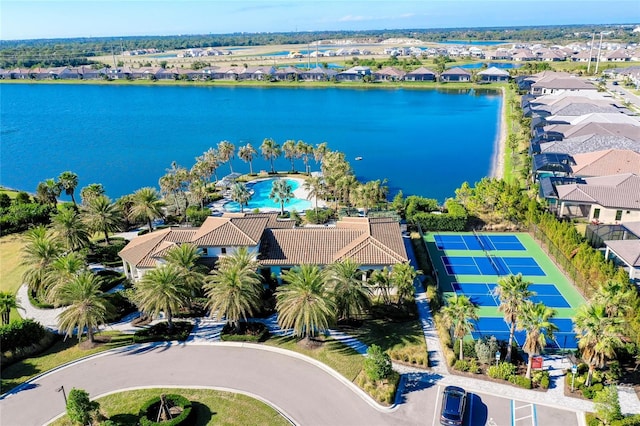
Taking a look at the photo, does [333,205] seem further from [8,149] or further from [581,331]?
[8,149]

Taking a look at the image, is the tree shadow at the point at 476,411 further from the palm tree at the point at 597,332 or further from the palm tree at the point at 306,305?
the palm tree at the point at 306,305

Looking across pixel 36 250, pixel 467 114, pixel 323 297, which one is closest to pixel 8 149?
pixel 36 250

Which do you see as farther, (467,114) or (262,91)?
(262,91)

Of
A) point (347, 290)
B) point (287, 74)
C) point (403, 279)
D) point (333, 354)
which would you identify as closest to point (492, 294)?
point (403, 279)

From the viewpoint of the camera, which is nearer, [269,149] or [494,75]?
[269,149]

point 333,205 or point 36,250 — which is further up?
point 36,250

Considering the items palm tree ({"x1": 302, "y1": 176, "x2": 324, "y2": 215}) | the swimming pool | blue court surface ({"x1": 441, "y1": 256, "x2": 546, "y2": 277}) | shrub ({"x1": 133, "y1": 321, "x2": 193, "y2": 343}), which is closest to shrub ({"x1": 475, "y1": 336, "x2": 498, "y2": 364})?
blue court surface ({"x1": 441, "y1": 256, "x2": 546, "y2": 277})

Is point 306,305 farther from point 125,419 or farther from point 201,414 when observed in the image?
point 125,419
